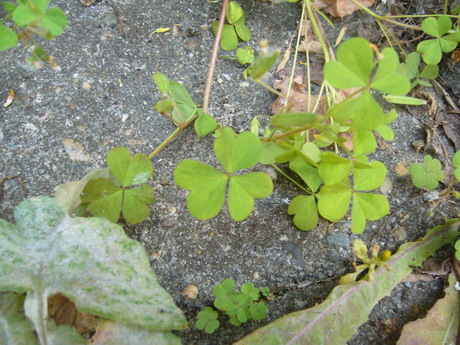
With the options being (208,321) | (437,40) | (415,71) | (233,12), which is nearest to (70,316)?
(208,321)

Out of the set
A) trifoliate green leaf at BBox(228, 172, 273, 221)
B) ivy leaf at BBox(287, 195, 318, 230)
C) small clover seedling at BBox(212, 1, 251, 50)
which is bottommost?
ivy leaf at BBox(287, 195, 318, 230)

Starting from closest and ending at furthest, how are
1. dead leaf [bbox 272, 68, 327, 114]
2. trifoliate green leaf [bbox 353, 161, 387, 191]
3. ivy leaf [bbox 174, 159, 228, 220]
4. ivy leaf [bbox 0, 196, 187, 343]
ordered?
ivy leaf [bbox 0, 196, 187, 343] < ivy leaf [bbox 174, 159, 228, 220] < trifoliate green leaf [bbox 353, 161, 387, 191] < dead leaf [bbox 272, 68, 327, 114]

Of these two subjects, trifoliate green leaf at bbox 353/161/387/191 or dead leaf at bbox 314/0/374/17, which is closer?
trifoliate green leaf at bbox 353/161/387/191

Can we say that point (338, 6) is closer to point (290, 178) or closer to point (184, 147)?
point (290, 178)

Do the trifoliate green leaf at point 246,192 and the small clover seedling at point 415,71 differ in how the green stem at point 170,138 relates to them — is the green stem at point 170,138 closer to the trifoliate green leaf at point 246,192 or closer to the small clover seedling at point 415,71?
the trifoliate green leaf at point 246,192

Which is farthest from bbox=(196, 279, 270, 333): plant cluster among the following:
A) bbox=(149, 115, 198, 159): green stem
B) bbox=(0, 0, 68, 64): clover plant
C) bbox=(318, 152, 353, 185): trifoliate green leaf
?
bbox=(0, 0, 68, 64): clover plant

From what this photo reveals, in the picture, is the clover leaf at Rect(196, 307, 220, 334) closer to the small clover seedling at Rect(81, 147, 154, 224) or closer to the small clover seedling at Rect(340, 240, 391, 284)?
the small clover seedling at Rect(81, 147, 154, 224)

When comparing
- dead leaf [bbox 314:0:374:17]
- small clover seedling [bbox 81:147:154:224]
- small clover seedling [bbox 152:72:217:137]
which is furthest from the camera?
dead leaf [bbox 314:0:374:17]

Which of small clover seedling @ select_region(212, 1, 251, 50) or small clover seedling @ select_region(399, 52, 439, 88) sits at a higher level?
small clover seedling @ select_region(212, 1, 251, 50)
